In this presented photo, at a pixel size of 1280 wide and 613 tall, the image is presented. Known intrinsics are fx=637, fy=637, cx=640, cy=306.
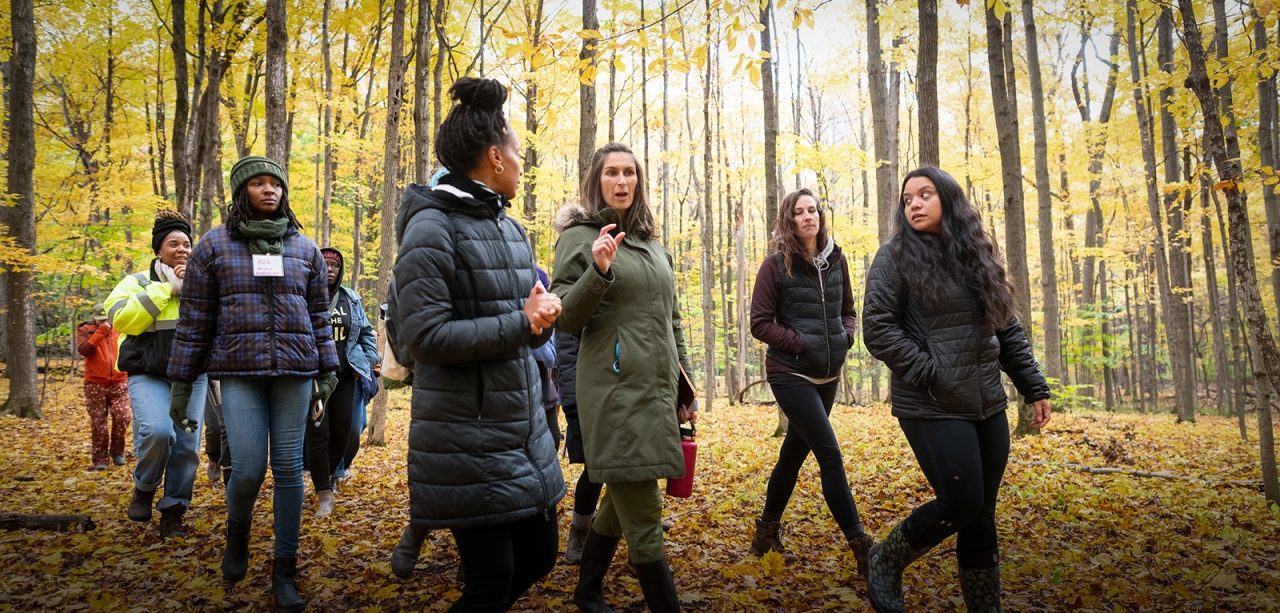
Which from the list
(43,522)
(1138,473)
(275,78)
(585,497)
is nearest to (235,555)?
(585,497)

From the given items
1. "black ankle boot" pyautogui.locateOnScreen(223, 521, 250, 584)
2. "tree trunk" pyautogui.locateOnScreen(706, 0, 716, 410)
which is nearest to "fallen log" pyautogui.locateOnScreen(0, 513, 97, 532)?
"black ankle boot" pyautogui.locateOnScreen(223, 521, 250, 584)

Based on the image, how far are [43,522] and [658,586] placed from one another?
4.45 meters

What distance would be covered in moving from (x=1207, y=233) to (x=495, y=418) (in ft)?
52.8

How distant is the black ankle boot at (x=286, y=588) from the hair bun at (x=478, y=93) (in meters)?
2.49

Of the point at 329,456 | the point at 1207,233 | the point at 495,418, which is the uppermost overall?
the point at 1207,233

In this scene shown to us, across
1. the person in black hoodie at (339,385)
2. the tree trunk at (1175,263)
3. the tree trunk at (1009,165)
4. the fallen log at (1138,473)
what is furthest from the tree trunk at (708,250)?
the person in black hoodie at (339,385)

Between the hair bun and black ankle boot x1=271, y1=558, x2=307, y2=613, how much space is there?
8.16 feet

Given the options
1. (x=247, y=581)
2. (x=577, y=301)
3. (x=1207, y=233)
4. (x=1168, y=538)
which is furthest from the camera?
(x=1207, y=233)

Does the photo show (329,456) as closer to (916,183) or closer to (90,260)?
(916,183)

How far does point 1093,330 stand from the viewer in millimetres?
18156

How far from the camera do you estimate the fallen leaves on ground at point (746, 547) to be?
10.6ft

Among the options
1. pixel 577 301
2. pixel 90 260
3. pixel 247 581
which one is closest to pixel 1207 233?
pixel 577 301

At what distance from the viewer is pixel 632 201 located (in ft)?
9.89

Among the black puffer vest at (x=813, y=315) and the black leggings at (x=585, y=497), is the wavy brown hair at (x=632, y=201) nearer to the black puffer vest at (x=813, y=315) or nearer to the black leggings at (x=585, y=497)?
the black puffer vest at (x=813, y=315)
